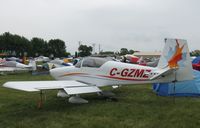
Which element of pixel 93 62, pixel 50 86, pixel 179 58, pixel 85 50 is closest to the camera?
pixel 50 86

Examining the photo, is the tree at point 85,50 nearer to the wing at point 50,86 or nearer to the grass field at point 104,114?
the grass field at point 104,114

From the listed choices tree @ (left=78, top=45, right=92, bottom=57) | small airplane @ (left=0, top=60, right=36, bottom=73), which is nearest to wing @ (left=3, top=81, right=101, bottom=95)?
small airplane @ (left=0, top=60, right=36, bottom=73)

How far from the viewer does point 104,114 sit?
22.6 ft

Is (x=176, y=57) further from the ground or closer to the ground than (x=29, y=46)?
closer to the ground

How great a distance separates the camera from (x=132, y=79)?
8523 millimetres

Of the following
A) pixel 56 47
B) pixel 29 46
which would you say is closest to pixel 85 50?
pixel 56 47

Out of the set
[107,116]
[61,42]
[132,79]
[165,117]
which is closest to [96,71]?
[132,79]

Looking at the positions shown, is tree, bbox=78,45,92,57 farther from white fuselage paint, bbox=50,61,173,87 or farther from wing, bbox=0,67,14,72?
white fuselage paint, bbox=50,61,173,87

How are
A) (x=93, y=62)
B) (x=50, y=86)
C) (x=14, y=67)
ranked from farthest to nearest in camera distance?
(x=14, y=67)
(x=93, y=62)
(x=50, y=86)

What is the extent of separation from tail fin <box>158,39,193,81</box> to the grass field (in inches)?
35.1

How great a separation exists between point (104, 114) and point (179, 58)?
9.18 ft

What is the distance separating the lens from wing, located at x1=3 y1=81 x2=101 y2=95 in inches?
277

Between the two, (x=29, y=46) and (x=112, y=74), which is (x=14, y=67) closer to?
(x=112, y=74)

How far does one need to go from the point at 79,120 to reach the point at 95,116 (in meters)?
0.52
